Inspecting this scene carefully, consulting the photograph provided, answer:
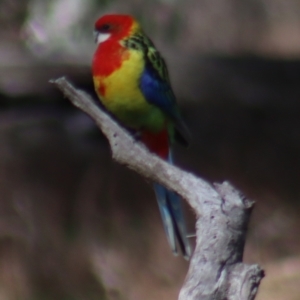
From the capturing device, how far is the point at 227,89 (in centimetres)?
766

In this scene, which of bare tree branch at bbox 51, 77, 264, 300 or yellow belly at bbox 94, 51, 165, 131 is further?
yellow belly at bbox 94, 51, 165, 131

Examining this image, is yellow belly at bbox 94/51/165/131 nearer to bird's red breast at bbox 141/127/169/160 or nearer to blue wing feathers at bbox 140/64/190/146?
blue wing feathers at bbox 140/64/190/146

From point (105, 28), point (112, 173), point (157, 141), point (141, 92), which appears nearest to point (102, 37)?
point (105, 28)

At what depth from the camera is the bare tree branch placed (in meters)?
2.50

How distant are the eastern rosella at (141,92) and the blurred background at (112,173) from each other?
2592 millimetres

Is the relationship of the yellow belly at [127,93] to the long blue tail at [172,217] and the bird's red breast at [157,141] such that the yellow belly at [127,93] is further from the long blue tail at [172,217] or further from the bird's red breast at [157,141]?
the long blue tail at [172,217]

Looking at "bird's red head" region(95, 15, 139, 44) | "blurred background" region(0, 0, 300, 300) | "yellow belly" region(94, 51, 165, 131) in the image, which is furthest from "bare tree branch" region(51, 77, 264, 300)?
"blurred background" region(0, 0, 300, 300)

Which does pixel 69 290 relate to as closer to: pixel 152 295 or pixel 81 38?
pixel 152 295

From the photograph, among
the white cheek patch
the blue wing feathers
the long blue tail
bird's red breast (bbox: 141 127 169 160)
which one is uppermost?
the white cheek patch

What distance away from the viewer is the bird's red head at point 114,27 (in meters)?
4.23

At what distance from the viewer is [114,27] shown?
425 cm

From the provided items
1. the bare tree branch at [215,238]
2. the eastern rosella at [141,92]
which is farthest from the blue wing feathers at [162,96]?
the bare tree branch at [215,238]

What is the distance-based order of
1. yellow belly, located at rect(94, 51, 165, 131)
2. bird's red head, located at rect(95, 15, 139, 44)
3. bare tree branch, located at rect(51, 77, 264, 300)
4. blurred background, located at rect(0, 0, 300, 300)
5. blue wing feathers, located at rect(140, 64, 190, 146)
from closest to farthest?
bare tree branch, located at rect(51, 77, 264, 300), yellow belly, located at rect(94, 51, 165, 131), blue wing feathers, located at rect(140, 64, 190, 146), bird's red head, located at rect(95, 15, 139, 44), blurred background, located at rect(0, 0, 300, 300)

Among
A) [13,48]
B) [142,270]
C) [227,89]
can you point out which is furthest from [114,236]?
[13,48]
